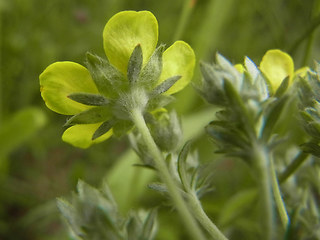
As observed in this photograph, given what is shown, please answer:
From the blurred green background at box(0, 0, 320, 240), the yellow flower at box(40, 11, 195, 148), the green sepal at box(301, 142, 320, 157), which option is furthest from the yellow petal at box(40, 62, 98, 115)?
the blurred green background at box(0, 0, 320, 240)

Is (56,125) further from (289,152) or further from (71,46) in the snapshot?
(289,152)

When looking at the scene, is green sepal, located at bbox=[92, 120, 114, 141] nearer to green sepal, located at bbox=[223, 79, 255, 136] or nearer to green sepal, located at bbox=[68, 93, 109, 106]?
green sepal, located at bbox=[68, 93, 109, 106]

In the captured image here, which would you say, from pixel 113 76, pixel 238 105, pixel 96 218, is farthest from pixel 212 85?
pixel 96 218

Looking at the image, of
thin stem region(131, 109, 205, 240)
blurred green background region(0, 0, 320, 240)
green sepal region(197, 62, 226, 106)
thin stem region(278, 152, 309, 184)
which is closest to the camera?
thin stem region(131, 109, 205, 240)

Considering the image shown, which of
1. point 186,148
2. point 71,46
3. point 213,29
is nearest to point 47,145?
point 71,46

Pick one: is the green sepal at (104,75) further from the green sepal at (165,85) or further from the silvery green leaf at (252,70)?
the silvery green leaf at (252,70)

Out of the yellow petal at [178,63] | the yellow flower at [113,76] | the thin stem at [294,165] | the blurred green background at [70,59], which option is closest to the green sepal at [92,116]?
the yellow flower at [113,76]
